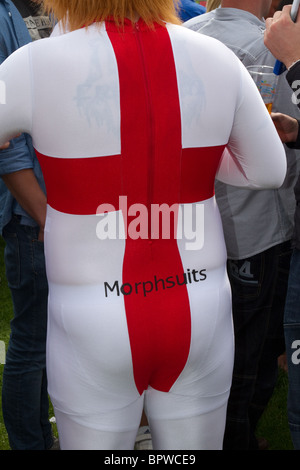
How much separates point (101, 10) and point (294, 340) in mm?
1234

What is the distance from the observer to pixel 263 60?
2.59 meters

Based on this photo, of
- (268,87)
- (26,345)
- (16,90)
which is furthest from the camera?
(26,345)

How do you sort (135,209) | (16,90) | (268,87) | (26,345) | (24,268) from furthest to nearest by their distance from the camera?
1. (26,345)
2. (24,268)
3. (268,87)
4. (135,209)
5. (16,90)

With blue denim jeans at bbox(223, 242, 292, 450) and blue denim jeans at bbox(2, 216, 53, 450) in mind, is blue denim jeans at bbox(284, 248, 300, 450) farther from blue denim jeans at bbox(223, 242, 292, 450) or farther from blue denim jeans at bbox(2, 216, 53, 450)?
blue denim jeans at bbox(2, 216, 53, 450)

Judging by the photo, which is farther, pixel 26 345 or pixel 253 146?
pixel 26 345

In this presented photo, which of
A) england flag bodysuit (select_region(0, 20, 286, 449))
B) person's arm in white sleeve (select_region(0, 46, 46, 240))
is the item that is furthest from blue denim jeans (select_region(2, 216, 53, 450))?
person's arm in white sleeve (select_region(0, 46, 46, 240))

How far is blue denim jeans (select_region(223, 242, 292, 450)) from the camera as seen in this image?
2.70 metres

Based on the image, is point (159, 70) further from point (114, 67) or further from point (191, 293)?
point (191, 293)

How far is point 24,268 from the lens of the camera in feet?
8.41

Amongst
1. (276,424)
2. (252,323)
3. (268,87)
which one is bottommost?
(276,424)

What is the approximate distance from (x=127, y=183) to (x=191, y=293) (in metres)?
0.35

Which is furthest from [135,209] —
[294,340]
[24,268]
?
[24,268]

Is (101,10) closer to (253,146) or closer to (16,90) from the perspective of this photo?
(16,90)

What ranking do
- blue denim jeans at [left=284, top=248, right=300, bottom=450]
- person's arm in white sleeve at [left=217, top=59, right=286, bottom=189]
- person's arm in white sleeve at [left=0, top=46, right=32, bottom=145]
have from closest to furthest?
person's arm in white sleeve at [left=0, top=46, right=32, bottom=145]
person's arm in white sleeve at [left=217, top=59, right=286, bottom=189]
blue denim jeans at [left=284, top=248, right=300, bottom=450]
